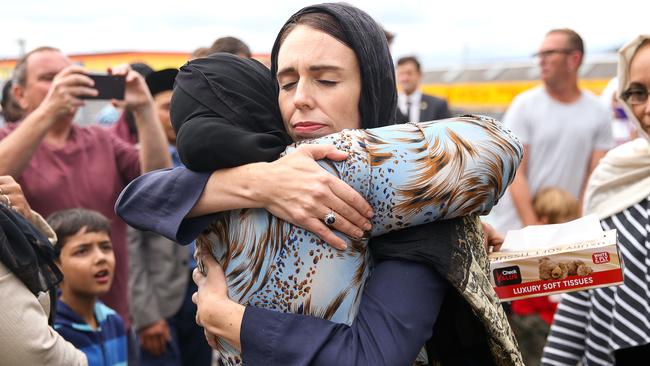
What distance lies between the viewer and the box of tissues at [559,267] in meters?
1.78

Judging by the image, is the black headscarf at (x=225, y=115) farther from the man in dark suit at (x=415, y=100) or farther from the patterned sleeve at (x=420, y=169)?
the man in dark suit at (x=415, y=100)

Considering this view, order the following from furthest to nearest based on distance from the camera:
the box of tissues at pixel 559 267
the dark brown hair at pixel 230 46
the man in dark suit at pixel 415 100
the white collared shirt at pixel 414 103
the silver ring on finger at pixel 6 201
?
1. the white collared shirt at pixel 414 103
2. the man in dark suit at pixel 415 100
3. the dark brown hair at pixel 230 46
4. the silver ring on finger at pixel 6 201
5. the box of tissues at pixel 559 267

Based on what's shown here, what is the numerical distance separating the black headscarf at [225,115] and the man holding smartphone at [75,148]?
190cm

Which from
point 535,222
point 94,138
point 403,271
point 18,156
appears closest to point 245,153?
point 403,271

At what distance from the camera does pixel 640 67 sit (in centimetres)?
256

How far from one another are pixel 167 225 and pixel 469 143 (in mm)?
614

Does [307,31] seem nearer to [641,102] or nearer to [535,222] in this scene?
[641,102]

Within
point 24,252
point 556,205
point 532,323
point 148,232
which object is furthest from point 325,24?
point 556,205

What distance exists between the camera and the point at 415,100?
7109 millimetres

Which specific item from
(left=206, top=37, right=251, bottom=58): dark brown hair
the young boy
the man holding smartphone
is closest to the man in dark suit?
(left=206, top=37, right=251, bottom=58): dark brown hair

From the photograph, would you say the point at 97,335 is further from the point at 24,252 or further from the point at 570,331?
the point at 570,331

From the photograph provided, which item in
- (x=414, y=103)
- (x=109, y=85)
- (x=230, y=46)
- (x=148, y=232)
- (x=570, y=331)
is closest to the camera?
(x=570, y=331)

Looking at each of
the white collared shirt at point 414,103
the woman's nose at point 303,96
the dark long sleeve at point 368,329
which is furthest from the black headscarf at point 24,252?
the white collared shirt at point 414,103

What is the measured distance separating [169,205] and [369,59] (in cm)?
51
